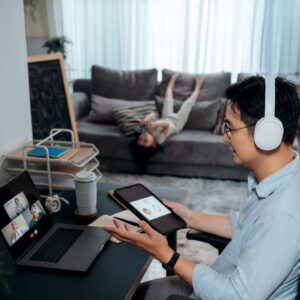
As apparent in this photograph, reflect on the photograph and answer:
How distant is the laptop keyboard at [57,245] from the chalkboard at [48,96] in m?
0.84

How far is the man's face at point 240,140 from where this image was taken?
3.36 ft

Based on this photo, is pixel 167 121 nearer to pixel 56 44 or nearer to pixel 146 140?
pixel 146 140

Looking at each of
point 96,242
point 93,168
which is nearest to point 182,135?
point 93,168

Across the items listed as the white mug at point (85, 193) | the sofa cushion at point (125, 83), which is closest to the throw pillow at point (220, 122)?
the sofa cushion at point (125, 83)

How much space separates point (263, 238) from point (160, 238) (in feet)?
0.90

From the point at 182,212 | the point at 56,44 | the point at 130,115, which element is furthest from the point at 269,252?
the point at 56,44

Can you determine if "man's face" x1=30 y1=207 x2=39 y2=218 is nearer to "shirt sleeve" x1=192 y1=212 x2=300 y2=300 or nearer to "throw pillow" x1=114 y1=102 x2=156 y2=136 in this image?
"shirt sleeve" x1=192 y1=212 x2=300 y2=300

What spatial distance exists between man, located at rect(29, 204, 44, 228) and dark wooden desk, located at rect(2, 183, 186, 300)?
0.16 metres

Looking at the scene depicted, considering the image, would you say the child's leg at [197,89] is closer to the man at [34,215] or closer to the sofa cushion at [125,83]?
the sofa cushion at [125,83]

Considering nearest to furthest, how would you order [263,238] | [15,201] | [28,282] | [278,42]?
[263,238] < [28,282] < [15,201] < [278,42]

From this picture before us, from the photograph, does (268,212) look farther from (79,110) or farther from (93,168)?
(79,110)

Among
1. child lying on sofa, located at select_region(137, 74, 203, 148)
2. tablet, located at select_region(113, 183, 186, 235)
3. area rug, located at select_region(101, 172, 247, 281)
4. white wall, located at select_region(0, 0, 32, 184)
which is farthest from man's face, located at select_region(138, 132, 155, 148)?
tablet, located at select_region(113, 183, 186, 235)

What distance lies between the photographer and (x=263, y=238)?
897 mm

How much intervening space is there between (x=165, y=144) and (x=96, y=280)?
2378mm
